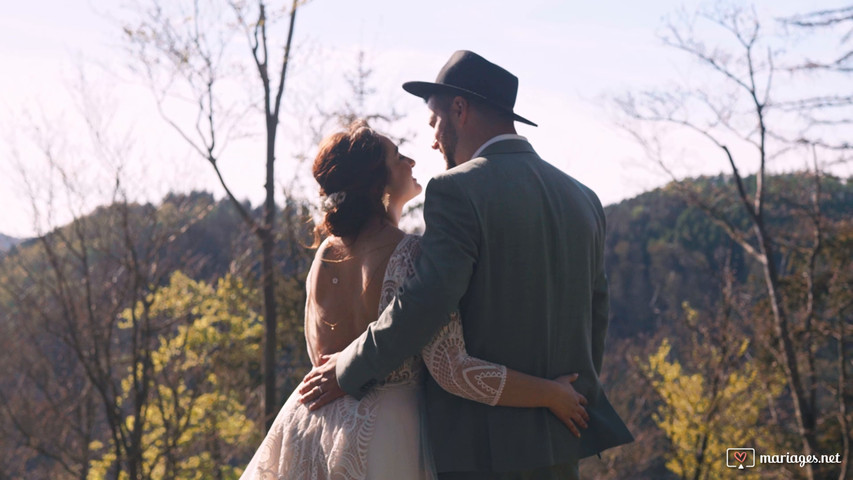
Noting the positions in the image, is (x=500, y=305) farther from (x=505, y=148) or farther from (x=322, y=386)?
(x=322, y=386)

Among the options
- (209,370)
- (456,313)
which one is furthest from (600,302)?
(209,370)

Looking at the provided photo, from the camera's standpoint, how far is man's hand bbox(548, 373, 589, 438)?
85.0 inches

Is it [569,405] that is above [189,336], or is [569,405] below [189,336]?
below

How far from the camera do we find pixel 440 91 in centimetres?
235

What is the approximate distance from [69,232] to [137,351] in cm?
154

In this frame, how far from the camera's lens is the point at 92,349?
33.2 ft

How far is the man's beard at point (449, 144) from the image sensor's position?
2.35m

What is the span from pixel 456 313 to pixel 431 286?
15 cm

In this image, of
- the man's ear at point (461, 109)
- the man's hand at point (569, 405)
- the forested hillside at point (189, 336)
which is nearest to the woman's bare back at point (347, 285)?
the man's ear at point (461, 109)

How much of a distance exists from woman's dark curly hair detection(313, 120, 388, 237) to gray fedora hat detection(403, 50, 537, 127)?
0.76 feet

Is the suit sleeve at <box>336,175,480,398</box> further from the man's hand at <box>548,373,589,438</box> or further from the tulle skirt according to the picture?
the man's hand at <box>548,373,589,438</box>

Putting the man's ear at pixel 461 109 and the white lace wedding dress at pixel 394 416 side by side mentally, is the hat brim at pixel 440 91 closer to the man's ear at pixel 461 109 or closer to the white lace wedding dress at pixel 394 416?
the man's ear at pixel 461 109

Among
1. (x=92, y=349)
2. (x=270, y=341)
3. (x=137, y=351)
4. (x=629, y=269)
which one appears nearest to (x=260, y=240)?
(x=270, y=341)

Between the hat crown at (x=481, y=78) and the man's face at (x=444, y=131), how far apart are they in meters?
0.06
